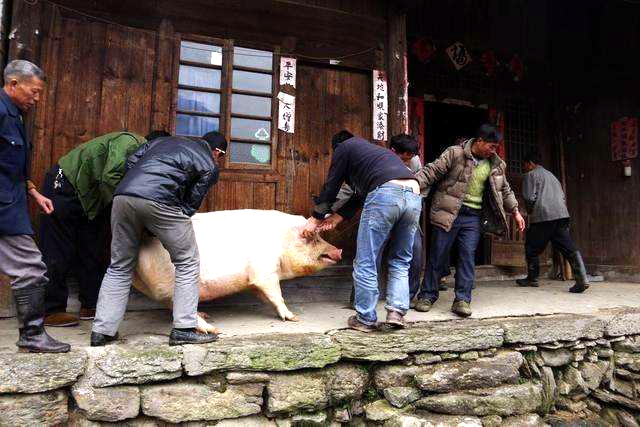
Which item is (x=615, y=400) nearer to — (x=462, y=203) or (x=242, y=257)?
(x=462, y=203)

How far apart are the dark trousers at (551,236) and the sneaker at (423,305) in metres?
2.98

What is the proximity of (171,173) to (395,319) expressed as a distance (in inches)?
89.4

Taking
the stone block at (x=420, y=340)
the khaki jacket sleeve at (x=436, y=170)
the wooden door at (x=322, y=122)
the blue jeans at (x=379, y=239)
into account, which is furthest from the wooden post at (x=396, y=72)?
the stone block at (x=420, y=340)

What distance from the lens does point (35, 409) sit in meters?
2.87

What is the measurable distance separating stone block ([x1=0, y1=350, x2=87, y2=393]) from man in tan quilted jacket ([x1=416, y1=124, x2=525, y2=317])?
324 cm

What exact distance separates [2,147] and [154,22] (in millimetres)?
2601

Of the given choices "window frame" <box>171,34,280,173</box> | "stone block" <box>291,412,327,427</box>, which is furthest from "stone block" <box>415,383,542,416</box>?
"window frame" <box>171,34,280,173</box>

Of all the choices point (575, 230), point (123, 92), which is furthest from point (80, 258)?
point (575, 230)

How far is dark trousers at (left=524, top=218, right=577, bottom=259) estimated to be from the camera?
6.45 meters

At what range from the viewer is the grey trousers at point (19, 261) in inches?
117

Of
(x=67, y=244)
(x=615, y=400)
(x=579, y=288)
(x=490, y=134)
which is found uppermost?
(x=490, y=134)

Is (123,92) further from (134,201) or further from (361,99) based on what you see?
(361,99)

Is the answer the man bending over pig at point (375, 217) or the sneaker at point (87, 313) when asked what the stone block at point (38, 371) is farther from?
the man bending over pig at point (375, 217)

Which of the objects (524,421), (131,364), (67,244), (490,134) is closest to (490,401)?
(524,421)
